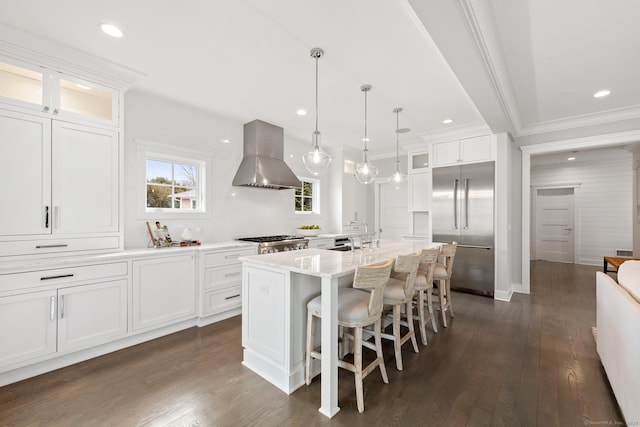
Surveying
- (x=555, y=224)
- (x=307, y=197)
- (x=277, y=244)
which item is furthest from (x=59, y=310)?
(x=555, y=224)

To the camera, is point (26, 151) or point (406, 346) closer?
point (26, 151)

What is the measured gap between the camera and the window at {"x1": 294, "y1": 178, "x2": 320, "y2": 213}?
18.1 feet

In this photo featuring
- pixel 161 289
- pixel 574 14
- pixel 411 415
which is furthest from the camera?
pixel 161 289

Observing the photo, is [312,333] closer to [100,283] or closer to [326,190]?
[100,283]

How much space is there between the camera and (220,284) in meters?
3.45

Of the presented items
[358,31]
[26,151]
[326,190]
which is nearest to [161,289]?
[26,151]

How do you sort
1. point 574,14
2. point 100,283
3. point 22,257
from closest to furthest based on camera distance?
point 574,14 → point 22,257 → point 100,283

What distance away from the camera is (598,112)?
3.91 m

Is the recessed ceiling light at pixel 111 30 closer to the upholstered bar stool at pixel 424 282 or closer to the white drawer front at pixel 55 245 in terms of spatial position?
the white drawer front at pixel 55 245

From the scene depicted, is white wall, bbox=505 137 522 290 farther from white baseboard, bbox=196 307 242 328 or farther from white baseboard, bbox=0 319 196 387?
white baseboard, bbox=0 319 196 387

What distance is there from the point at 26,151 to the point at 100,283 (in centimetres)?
129

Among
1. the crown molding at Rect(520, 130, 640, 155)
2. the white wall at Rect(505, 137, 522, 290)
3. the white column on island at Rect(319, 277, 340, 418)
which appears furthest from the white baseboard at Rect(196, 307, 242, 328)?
the crown molding at Rect(520, 130, 640, 155)

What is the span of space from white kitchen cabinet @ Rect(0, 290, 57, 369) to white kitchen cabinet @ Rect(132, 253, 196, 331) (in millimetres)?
610

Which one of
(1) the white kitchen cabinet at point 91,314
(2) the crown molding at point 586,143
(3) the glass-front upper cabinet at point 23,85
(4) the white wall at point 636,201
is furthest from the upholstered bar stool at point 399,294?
(4) the white wall at point 636,201
